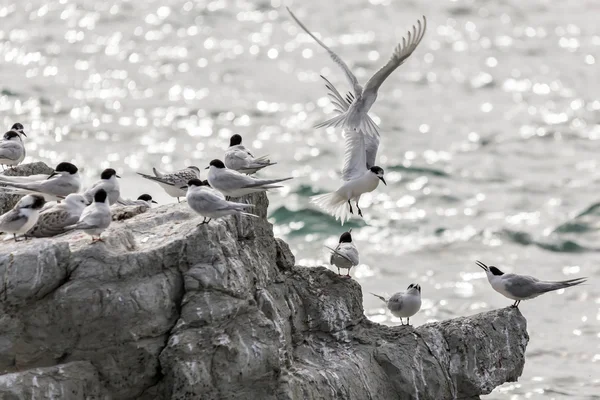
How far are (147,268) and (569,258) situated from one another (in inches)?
643

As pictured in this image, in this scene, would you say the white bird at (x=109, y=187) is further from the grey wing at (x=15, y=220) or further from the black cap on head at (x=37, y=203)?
the grey wing at (x=15, y=220)

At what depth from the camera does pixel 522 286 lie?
13531 millimetres

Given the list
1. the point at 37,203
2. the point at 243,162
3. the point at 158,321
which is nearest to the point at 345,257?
the point at 243,162

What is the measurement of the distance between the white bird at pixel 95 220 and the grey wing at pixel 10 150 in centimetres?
379

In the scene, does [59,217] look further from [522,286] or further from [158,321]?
[522,286]

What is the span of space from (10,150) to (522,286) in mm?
6028

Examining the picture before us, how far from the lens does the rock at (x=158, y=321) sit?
1025 centimetres

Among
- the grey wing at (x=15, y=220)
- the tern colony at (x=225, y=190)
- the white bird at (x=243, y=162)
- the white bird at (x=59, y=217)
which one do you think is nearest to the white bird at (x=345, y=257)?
the tern colony at (x=225, y=190)

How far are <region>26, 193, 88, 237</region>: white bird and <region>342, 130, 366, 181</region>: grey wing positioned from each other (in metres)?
4.39

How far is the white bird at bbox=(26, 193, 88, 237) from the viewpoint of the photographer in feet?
36.7

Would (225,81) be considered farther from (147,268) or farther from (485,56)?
(147,268)

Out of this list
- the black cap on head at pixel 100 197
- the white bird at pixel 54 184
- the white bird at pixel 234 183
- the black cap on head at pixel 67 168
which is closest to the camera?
the black cap on head at pixel 100 197

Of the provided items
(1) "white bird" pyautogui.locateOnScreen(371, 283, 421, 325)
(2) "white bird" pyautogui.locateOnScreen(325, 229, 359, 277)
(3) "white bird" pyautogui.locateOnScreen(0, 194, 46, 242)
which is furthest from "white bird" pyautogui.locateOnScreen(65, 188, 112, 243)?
(1) "white bird" pyautogui.locateOnScreen(371, 283, 421, 325)

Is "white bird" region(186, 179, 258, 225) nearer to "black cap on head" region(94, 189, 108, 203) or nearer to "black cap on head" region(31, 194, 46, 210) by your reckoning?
"black cap on head" region(94, 189, 108, 203)
